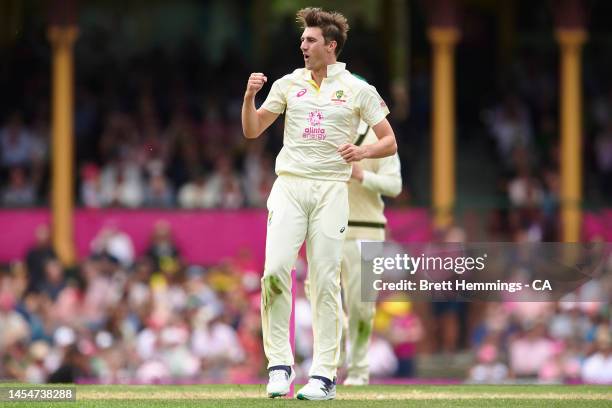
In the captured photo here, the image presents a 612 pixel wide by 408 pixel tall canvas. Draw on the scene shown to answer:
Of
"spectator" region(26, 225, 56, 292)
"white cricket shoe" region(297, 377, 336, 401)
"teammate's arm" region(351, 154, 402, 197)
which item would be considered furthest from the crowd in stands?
"white cricket shoe" region(297, 377, 336, 401)

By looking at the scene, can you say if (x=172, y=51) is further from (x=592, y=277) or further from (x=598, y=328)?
(x=592, y=277)

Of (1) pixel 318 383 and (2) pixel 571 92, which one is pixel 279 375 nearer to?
(1) pixel 318 383

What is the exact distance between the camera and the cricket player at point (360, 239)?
12.1 metres

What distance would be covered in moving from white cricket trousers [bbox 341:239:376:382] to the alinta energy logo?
7.37 ft

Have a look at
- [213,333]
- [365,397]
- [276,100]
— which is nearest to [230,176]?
[213,333]

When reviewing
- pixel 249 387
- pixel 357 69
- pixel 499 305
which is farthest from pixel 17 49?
pixel 249 387

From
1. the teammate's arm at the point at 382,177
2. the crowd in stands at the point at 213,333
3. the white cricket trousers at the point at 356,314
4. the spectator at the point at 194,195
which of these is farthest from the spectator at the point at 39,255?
the teammate's arm at the point at 382,177

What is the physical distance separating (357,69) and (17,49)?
17.3 ft

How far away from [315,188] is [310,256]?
17.5 inches

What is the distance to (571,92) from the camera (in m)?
22.8

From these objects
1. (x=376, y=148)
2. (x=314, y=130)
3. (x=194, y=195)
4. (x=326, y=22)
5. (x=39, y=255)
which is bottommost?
(x=39, y=255)

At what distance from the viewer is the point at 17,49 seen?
24.7m

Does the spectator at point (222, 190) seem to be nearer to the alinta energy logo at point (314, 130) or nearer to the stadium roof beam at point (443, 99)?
the stadium roof beam at point (443, 99)

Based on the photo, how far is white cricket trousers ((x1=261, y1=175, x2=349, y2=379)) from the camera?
998 cm
